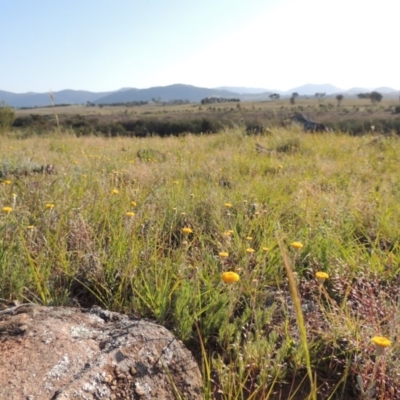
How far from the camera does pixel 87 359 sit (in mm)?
1129

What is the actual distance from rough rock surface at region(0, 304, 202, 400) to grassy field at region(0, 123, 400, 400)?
0.14 meters

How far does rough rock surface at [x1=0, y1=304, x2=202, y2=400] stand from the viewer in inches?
40.1

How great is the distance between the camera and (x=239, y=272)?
6.03 feet

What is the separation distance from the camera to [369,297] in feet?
5.69

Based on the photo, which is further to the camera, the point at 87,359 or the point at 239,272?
the point at 239,272

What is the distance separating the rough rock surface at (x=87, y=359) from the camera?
3.34 feet

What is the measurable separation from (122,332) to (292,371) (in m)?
0.65

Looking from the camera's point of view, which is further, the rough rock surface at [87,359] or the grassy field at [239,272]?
the grassy field at [239,272]

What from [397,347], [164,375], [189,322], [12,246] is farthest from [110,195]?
[397,347]

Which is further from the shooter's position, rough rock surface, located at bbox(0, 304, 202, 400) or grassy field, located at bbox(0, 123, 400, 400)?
grassy field, located at bbox(0, 123, 400, 400)

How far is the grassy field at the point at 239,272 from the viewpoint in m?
1.32

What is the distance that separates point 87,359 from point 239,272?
91cm

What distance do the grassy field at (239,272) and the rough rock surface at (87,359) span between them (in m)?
0.14

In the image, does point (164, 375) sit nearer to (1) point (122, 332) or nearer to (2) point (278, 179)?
(1) point (122, 332)
